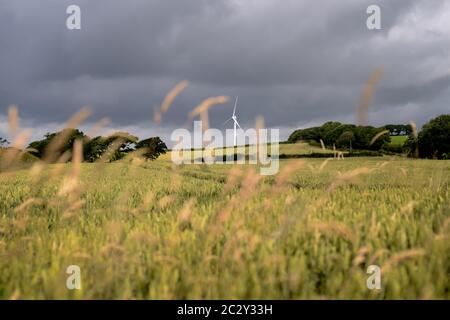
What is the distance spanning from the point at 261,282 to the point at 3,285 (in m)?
2.46

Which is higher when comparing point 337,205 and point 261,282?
point 337,205

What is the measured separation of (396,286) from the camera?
12.4 ft

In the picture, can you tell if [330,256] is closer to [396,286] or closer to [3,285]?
[396,286]

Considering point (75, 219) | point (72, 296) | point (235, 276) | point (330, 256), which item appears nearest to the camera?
point (72, 296)

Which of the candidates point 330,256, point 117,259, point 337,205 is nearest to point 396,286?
point 330,256

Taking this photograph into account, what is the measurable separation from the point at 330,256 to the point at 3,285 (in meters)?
3.19

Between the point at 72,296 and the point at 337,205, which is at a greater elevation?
the point at 337,205

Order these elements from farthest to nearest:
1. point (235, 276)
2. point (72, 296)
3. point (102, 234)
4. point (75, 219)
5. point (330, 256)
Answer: point (75, 219)
point (102, 234)
point (330, 256)
point (235, 276)
point (72, 296)

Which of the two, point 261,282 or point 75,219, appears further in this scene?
point 75,219
